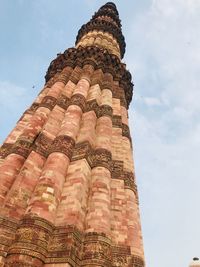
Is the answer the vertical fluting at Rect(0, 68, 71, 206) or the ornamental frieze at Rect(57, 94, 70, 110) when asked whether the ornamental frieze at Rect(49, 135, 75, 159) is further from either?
the ornamental frieze at Rect(57, 94, 70, 110)

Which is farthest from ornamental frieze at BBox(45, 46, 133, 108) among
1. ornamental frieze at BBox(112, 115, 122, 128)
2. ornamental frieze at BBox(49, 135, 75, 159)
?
ornamental frieze at BBox(49, 135, 75, 159)

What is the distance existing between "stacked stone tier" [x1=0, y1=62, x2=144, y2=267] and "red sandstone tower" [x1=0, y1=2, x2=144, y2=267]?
2cm

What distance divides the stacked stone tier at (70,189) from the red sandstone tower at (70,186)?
0.07 feet

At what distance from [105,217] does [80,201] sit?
72cm

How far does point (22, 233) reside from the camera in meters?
6.65

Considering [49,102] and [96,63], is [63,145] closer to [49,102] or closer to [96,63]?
[49,102]

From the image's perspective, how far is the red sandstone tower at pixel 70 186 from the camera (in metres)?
6.76

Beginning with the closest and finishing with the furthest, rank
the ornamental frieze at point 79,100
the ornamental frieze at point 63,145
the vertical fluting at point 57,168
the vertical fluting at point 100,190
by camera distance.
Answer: the vertical fluting at point 57,168 → the vertical fluting at point 100,190 → the ornamental frieze at point 63,145 → the ornamental frieze at point 79,100

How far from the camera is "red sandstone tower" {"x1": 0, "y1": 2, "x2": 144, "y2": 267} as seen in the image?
22.2 feet

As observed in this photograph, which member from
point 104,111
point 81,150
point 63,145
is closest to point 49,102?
point 104,111

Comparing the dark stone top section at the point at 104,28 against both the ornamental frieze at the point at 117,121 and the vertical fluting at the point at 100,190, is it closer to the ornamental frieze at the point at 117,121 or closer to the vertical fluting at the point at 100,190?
the ornamental frieze at the point at 117,121

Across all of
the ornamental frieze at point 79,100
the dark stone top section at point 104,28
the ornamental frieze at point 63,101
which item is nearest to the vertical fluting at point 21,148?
the ornamental frieze at point 63,101

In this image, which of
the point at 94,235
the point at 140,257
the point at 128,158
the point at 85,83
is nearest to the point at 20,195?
the point at 94,235

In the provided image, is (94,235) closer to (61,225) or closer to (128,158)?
(61,225)
